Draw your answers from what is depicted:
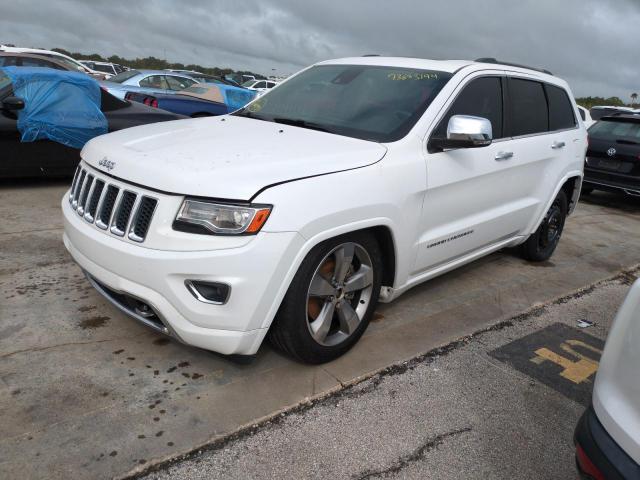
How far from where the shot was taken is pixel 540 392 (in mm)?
3141

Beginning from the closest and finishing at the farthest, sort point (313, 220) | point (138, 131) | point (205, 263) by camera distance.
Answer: point (205, 263) → point (313, 220) → point (138, 131)

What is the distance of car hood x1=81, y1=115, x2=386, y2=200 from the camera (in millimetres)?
2555

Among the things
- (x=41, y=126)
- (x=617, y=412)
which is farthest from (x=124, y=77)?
(x=617, y=412)

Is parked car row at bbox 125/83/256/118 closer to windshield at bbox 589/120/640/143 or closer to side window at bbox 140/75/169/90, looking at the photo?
side window at bbox 140/75/169/90

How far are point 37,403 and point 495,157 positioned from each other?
3.26 meters

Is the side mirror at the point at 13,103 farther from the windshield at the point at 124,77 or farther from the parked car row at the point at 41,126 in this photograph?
the windshield at the point at 124,77

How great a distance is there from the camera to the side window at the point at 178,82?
39.2 feet

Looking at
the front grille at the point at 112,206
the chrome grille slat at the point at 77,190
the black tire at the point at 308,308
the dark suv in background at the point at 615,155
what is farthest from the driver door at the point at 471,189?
the dark suv in background at the point at 615,155

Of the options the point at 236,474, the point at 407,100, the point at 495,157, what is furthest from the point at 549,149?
the point at 236,474

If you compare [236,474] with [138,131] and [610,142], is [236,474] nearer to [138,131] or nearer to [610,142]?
[138,131]

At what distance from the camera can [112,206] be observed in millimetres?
2818

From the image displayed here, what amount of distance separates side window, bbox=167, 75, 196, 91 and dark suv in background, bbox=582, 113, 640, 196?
8302mm

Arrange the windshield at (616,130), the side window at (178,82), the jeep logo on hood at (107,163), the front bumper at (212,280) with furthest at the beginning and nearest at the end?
the side window at (178,82) → the windshield at (616,130) → the jeep logo on hood at (107,163) → the front bumper at (212,280)

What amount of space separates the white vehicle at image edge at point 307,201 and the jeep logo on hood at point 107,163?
0.04 feet
